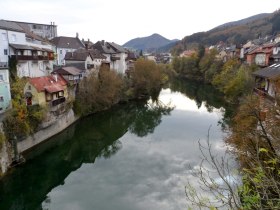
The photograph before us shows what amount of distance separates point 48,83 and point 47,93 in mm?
1446

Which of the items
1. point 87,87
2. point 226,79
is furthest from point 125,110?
point 226,79

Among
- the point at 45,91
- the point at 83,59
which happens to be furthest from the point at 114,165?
the point at 83,59

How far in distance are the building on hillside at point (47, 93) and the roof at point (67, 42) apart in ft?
53.0

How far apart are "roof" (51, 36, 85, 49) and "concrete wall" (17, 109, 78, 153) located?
17.7 m

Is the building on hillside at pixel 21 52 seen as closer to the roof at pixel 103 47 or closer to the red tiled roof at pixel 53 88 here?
the red tiled roof at pixel 53 88

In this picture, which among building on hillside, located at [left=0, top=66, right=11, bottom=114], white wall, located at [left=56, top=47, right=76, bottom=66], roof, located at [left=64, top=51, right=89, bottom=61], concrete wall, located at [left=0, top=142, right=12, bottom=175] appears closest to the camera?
concrete wall, located at [left=0, top=142, right=12, bottom=175]

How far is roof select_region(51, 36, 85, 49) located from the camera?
4159cm

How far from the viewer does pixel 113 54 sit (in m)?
45.6

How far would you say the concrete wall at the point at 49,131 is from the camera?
19.7m

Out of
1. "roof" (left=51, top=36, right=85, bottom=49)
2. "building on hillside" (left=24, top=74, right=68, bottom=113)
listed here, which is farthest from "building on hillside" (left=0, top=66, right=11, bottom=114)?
"roof" (left=51, top=36, right=85, bottom=49)

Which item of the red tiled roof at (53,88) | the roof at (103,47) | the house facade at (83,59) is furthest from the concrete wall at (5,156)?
the roof at (103,47)

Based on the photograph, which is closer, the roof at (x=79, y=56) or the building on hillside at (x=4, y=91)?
the building on hillside at (x=4, y=91)

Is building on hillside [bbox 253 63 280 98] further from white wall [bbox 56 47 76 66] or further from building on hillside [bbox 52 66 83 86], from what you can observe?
white wall [bbox 56 47 76 66]

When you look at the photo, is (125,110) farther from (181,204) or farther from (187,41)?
(187,41)
